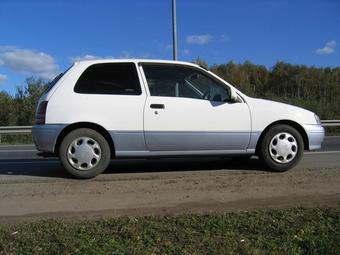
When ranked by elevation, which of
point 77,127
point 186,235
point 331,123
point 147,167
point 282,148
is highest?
point 77,127

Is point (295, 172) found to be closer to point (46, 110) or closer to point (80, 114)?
point (80, 114)

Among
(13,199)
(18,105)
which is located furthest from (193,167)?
(18,105)

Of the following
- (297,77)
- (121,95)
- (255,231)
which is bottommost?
(255,231)

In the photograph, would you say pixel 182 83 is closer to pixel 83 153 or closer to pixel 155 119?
pixel 155 119

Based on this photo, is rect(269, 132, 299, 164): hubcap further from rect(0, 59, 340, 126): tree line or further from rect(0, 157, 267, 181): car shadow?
rect(0, 59, 340, 126): tree line

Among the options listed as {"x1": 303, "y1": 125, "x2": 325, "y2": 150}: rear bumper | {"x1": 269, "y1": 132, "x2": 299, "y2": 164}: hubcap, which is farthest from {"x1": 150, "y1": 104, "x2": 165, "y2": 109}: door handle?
{"x1": 303, "y1": 125, "x2": 325, "y2": 150}: rear bumper

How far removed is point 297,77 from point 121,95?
4761cm

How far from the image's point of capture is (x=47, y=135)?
7477mm

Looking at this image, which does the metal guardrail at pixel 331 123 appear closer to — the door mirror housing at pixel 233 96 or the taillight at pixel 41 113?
the door mirror housing at pixel 233 96

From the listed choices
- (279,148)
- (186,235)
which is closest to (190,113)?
(279,148)

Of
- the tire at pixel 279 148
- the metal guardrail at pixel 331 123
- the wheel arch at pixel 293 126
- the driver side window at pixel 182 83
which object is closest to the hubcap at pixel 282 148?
the tire at pixel 279 148

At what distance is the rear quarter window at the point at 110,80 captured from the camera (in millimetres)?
7652

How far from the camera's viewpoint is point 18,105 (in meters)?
29.6

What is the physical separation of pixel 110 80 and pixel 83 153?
1.12 m
